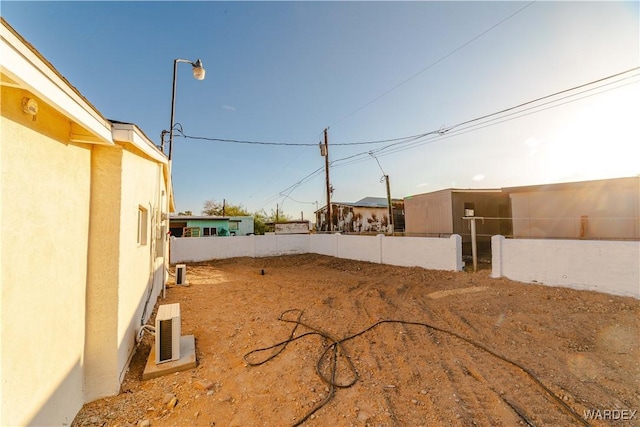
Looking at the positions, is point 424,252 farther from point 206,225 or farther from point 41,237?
point 206,225

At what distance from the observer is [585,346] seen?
11.5 ft

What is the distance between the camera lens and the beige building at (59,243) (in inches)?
59.5

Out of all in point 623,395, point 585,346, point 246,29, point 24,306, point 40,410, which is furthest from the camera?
point 246,29

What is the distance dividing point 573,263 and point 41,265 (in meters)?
8.60

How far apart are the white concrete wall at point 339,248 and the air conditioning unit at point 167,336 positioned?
761 centimetres

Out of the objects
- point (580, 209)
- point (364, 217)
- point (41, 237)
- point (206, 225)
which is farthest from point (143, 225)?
point (206, 225)

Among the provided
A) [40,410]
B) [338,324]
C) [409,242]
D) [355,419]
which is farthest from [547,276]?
[40,410]

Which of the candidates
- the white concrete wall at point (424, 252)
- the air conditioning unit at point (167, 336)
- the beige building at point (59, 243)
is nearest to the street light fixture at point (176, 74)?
the beige building at point (59, 243)

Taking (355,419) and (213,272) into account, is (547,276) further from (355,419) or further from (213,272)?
(213,272)

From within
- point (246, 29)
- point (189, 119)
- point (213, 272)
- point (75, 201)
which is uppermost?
point (246, 29)

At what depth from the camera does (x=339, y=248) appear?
520 inches

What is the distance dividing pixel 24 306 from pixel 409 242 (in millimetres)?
9335

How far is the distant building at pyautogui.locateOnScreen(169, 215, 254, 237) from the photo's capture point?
70.6 feet

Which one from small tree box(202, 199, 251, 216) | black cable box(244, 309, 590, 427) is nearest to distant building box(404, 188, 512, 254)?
black cable box(244, 309, 590, 427)
